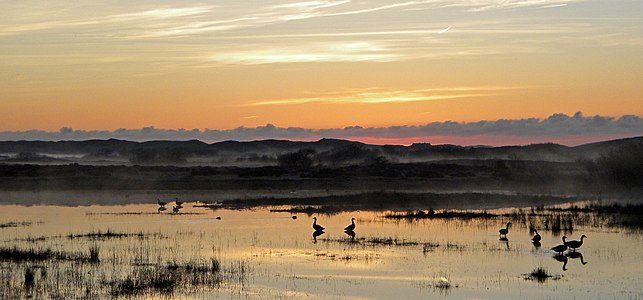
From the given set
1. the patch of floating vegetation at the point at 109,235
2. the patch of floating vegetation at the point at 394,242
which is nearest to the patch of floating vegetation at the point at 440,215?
the patch of floating vegetation at the point at 394,242

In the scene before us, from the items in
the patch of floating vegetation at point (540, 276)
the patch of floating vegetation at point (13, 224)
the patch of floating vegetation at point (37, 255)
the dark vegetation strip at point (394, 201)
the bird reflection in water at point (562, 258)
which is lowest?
the patch of floating vegetation at point (540, 276)

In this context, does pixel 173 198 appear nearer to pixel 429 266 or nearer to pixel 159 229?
pixel 159 229

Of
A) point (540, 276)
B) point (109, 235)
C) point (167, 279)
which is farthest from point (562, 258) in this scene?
point (109, 235)

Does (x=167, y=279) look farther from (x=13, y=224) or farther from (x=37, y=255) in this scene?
(x=13, y=224)

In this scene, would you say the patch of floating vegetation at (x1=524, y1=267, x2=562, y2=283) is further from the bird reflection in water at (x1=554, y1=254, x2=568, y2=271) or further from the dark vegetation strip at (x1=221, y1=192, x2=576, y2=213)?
the dark vegetation strip at (x1=221, y1=192, x2=576, y2=213)

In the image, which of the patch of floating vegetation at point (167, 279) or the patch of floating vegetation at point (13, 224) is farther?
the patch of floating vegetation at point (13, 224)

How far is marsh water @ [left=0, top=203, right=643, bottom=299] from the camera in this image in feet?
61.4

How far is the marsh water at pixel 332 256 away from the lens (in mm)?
18719

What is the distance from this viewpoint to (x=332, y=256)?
24109 millimetres

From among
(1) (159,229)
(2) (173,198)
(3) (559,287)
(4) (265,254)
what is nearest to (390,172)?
(2) (173,198)

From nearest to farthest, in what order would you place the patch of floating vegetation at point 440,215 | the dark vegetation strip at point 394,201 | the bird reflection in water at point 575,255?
1. the bird reflection in water at point 575,255
2. the patch of floating vegetation at point 440,215
3. the dark vegetation strip at point 394,201

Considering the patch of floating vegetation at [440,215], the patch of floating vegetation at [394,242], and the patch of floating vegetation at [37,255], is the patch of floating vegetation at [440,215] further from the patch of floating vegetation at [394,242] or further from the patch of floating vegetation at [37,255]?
the patch of floating vegetation at [37,255]

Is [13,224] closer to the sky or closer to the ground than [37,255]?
closer to the sky

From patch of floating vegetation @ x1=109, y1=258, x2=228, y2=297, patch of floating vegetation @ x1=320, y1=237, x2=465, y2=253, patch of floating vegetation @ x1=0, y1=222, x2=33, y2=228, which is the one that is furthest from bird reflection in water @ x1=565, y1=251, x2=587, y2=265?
patch of floating vegetation @ x1=0, y1=222, x2=33, y2=228
